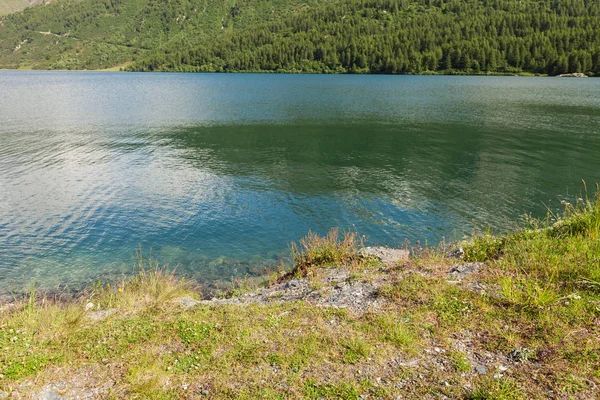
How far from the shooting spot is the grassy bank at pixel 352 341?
7.42 metres

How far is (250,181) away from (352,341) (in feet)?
93.2

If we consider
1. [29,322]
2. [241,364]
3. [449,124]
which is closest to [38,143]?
[29,322]

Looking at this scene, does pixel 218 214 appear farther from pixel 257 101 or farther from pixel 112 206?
pixel 257 101

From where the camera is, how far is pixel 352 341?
28.7ft

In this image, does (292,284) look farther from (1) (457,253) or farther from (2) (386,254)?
(1) (457,253)

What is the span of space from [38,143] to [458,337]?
57.0 meters

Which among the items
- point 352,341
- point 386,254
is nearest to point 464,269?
point 386,254

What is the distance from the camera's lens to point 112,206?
2934 cm

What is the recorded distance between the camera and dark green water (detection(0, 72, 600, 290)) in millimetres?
22969

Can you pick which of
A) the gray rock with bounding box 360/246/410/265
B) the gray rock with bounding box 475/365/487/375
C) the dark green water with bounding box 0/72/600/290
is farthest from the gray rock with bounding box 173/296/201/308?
the gray rock with bounding box 475/365/487/375

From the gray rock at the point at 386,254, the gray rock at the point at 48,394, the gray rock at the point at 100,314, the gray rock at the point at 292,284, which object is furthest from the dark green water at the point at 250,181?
the gray rock at the point at 48,394

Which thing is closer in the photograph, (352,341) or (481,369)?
(481,369)

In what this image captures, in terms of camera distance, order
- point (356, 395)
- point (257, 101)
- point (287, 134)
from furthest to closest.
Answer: point (257, 101) → point (287, 134) → point (356, 395)

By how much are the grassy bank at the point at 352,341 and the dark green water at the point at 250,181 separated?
9.79 metres
